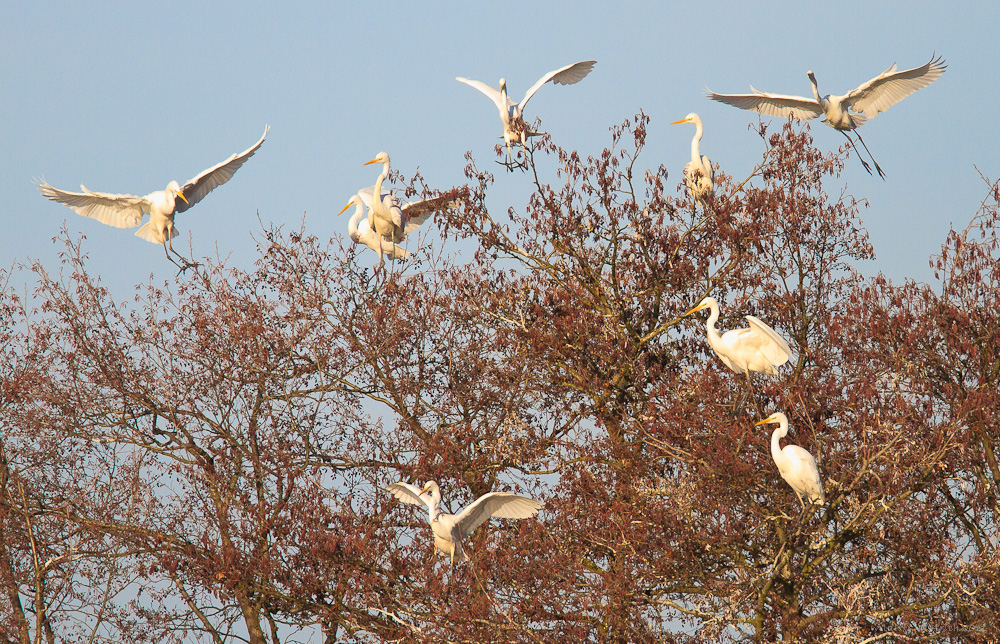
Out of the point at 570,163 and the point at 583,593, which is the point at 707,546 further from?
the point at 570,163

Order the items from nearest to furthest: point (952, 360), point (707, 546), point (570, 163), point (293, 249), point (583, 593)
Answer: point (707, 546) → point (583, 593) → point (952, 360) → point (570, 163) → point (293, 249)

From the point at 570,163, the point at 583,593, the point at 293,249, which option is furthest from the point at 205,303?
the point at 583,593

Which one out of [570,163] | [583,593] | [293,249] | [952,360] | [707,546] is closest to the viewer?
[707,546]

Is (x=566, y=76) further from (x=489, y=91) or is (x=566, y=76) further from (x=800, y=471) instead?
(x=800, y=471)

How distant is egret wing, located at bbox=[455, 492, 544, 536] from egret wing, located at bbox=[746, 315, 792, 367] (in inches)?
96.8

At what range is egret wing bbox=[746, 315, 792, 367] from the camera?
899 centimetres

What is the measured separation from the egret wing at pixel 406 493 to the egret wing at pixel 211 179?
18.8ft

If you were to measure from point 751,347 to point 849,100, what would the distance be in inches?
256

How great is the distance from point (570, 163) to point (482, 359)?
91.8 inches

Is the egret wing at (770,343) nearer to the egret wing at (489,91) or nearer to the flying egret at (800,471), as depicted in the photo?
the flying egret at (800,471)

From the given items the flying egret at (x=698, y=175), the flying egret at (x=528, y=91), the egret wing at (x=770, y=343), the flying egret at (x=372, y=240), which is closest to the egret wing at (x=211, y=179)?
the flying egret at (x=372, y=240)

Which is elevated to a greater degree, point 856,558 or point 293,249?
point 293,249

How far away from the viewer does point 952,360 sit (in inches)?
405

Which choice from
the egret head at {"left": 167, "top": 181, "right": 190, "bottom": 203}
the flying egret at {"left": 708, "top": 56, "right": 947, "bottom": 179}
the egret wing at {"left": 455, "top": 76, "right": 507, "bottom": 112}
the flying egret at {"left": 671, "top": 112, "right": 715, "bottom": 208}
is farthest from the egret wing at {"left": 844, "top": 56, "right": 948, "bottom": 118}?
the egret head at {"left": 167, "top": 181, "right": 190, "bottom": 203}
